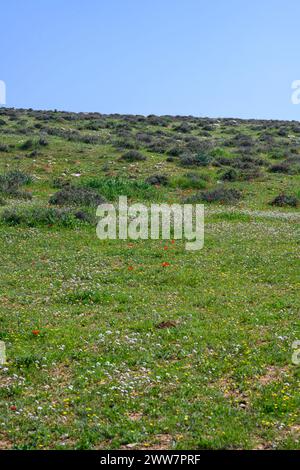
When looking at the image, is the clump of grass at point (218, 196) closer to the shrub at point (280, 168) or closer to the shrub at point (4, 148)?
the shrub at point (280, 168)

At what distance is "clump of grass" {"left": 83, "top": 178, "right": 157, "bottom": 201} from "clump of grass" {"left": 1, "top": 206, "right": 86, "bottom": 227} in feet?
19.6

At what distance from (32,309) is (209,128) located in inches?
2233

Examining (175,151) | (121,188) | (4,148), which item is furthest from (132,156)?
(121,188)

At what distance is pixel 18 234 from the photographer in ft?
69.1

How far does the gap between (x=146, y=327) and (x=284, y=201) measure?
19257 millimetres

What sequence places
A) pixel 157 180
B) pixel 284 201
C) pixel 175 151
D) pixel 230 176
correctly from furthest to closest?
pixel 175 151 < pixel 230 176 < pixel 157 180 < pixel 284 201

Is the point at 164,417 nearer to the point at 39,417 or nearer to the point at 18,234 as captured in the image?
the point at 39,417

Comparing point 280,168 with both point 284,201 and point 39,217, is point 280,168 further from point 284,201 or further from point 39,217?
point 39,217

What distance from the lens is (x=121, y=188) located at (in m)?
30.4

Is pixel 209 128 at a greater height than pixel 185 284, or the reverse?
pixel 209 128

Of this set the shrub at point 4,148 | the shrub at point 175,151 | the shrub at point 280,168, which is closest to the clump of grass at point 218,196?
the shrub at point 280,168

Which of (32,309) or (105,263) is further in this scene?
(105,263)

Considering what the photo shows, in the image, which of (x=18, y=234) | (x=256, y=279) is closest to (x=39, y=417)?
(x=256, y=279)

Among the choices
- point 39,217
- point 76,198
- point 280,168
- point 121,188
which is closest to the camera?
point 39,217
